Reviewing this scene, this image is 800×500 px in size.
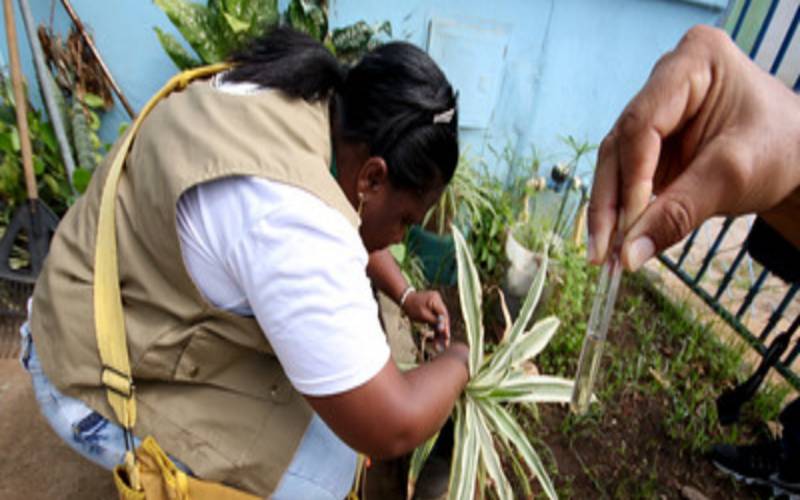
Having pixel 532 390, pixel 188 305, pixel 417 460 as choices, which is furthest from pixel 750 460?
pixel 188 305

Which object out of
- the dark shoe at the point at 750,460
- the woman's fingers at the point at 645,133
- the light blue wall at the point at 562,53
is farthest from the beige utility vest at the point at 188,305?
the light blue wall at the point at 562,53

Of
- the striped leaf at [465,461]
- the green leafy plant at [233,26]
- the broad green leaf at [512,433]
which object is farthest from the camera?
the green leafy plant at [233,26]

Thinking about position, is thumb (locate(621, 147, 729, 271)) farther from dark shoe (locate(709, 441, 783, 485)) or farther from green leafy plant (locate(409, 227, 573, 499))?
dark shoe (locate(709, 441, 783, 485))

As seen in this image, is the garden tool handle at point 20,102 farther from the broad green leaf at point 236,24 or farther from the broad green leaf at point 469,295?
the broad green leaf at point 469,295

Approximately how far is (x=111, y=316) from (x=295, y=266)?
1.72ft

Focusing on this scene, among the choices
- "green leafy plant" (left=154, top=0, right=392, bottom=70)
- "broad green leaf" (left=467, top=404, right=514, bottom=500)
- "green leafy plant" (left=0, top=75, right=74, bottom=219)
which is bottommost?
"broad green leaf" (left=467, top=404, right=514, bottom=500)

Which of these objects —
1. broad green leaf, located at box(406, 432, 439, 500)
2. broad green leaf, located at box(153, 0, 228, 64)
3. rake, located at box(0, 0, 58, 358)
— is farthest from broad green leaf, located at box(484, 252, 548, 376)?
rake, located at box(0, 0, 58, 358)

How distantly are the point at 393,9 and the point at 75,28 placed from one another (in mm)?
1729

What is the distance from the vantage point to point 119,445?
48.0 inches

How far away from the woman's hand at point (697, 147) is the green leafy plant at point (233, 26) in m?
1.89

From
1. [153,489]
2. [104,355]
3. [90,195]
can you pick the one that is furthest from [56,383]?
[90,195]

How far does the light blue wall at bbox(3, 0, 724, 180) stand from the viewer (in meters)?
2.54

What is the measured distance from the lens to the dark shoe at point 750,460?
1.96m

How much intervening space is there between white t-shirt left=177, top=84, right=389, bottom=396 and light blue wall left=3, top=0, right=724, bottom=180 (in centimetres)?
212
